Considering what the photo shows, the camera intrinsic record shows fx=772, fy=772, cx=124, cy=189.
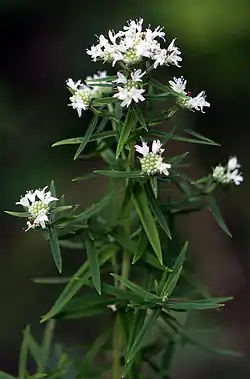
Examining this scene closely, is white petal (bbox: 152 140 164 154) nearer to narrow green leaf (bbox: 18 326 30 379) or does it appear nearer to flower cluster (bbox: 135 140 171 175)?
flower cluster (bbox: 135 140 171 175)

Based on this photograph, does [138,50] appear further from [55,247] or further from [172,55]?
[55,247]

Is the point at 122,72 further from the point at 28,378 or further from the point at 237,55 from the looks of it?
the point at 237,55

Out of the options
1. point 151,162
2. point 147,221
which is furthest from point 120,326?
point 151,162

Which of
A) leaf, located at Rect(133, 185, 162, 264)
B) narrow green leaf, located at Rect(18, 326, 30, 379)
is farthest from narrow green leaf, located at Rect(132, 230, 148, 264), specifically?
narrow green leaf, located at Rect(18, 326, 30, 379)

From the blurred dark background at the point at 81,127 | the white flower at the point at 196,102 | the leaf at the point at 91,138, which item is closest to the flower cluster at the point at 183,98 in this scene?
the white flower at the point at 196,102

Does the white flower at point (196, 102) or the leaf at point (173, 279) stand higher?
the white flower at point (196, 102)

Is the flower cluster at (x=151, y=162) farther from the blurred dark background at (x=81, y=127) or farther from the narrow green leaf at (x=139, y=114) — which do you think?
the blurred dark background at (x=81, y=127)
